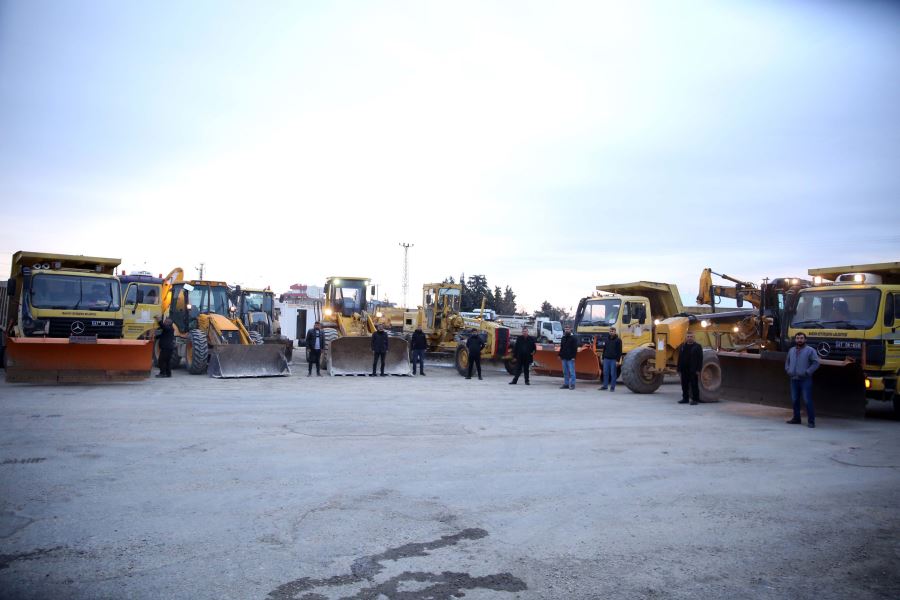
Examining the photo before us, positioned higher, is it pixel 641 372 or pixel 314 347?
pixel 314 347

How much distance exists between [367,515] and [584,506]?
1.98m

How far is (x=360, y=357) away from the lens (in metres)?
20.5

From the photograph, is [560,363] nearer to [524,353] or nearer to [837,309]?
[524,353]

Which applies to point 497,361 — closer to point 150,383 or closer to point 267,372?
point 267,372

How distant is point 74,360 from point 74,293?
261 centimetres

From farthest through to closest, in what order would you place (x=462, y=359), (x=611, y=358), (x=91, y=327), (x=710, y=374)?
(x=462, y=359) < (x=611, y=358) < (x=91, y=327) < (x=710, y=374)

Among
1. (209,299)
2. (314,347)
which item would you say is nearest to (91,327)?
(209,299)

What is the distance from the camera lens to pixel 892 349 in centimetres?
1203

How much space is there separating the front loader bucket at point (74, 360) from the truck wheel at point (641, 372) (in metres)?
11.1

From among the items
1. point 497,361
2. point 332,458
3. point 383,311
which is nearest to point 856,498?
point 332,458

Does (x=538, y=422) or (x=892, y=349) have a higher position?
(x=892, y=349)

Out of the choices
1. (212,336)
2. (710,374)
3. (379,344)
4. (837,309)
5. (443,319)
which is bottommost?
(710,374)

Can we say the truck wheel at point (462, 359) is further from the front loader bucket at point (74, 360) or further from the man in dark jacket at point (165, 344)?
the front loader bucket at point (74, 360)

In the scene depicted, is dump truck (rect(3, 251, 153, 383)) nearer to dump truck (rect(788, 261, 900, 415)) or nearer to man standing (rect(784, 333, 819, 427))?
man standing (rect(784, 333, 819, 427))
